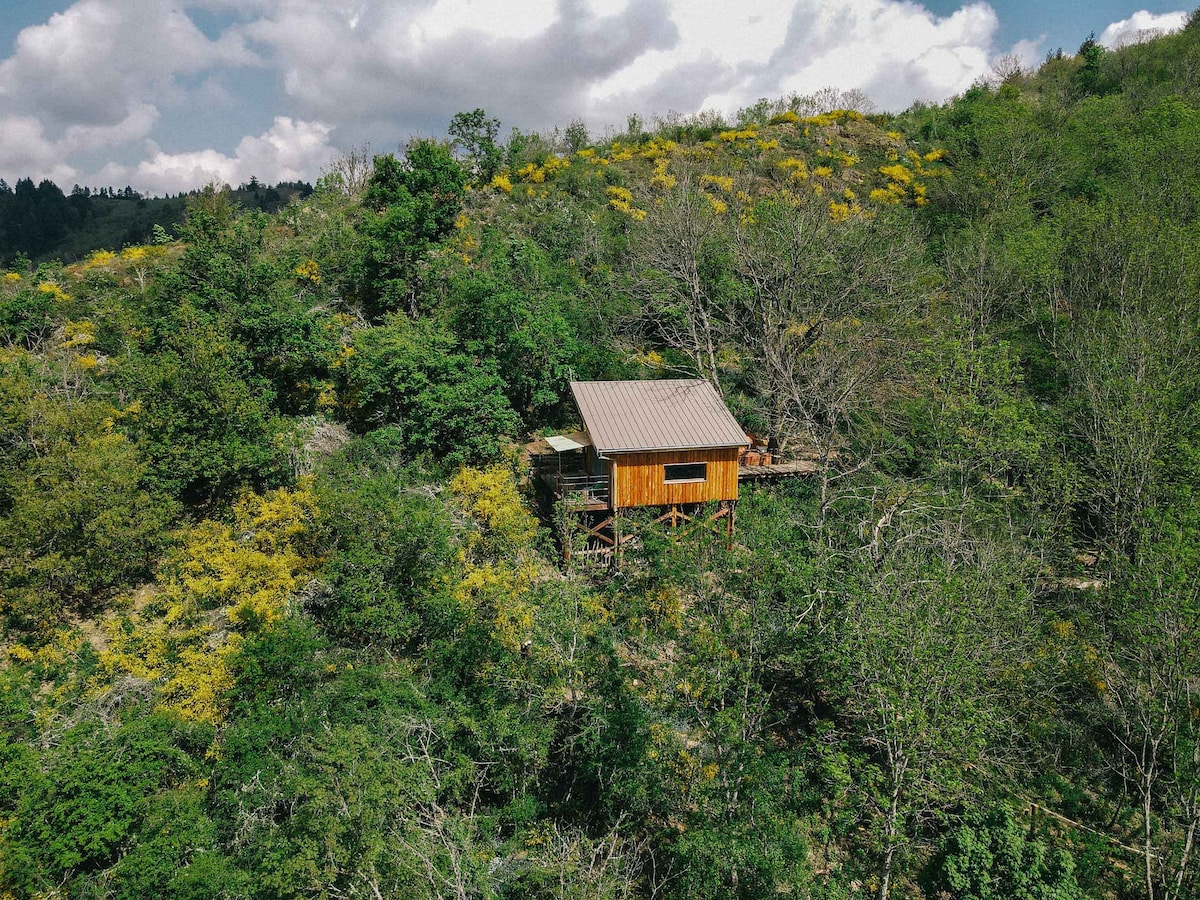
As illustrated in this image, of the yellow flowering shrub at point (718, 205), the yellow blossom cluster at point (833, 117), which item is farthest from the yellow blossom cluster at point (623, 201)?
the yellow blossom cluster at point (833, 117)

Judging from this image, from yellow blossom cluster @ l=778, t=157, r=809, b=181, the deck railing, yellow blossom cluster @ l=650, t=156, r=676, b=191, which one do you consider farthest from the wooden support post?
yellow blossom cluster @ l=778, t=157, r=809, b=181

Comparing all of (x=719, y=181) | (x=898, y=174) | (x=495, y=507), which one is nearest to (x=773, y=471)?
(x=495, y=507)

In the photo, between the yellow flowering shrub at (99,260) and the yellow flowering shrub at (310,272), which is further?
the yellow flowering shrub at (99,260)

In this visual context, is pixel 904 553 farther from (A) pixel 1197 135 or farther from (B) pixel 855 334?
(A) pixel 1197 135

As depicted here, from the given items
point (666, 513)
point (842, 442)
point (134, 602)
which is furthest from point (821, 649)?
point (134, 602)

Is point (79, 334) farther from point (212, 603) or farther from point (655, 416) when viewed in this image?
point (655, 416)

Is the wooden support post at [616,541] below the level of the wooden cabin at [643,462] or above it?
below

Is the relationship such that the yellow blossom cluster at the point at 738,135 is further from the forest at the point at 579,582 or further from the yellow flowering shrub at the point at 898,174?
the forest at the point at 579,582

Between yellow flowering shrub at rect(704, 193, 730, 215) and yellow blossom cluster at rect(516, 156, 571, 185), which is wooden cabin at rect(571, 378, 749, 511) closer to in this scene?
yellow flowering shrub at rect(704, 193, 730, 215)
